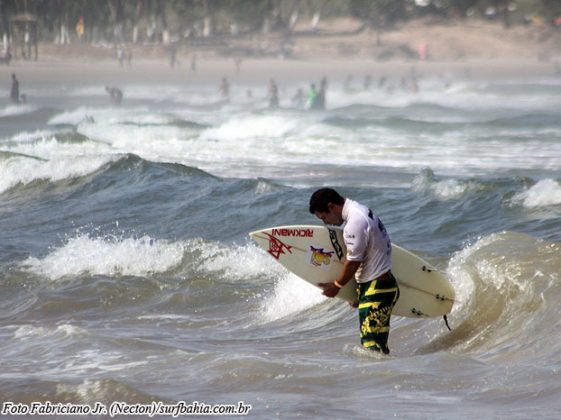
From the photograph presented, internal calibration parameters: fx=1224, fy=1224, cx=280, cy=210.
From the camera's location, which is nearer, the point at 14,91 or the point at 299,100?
the point at 299,100

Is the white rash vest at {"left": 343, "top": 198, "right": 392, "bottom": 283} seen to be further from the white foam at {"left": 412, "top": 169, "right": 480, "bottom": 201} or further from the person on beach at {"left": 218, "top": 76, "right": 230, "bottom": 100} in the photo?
the person on beach at {"left": 218, "top": 76, "right": 230, "bottom": 100}

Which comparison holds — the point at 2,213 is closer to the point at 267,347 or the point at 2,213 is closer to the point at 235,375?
the point at 267,347

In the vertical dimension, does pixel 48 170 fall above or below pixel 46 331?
below

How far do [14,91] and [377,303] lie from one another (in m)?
47.0

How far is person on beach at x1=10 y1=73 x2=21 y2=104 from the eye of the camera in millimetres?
51231

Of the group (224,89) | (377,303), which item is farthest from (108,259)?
(224,89)

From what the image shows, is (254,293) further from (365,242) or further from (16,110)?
(16,110)

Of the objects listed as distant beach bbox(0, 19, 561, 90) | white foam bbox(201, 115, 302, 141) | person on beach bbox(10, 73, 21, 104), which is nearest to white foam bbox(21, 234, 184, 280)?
white foam bbox(201, 115, 302, 141)

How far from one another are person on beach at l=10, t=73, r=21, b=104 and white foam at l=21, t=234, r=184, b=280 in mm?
40051

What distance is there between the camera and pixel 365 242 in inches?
271

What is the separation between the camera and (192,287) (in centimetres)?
1077

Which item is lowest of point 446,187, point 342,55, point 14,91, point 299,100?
point 14,91

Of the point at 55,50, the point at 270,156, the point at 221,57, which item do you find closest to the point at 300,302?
the point at 270,156

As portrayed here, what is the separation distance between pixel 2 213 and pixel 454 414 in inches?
459
